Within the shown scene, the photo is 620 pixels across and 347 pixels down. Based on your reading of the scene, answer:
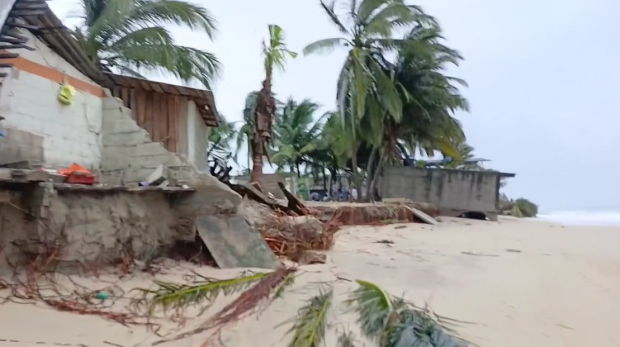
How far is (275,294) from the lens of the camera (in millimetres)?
4191

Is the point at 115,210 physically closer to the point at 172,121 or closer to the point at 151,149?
the point at 151,149

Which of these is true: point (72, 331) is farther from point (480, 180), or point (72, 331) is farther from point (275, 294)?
point (480, 180)

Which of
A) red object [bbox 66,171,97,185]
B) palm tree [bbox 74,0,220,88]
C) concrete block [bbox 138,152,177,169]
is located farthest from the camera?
palm tree [bbox 74,0,220,88]

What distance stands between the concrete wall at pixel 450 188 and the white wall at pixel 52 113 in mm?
13415

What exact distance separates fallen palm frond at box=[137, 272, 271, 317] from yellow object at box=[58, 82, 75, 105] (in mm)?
2514

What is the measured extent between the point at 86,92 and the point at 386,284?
4.01 metres

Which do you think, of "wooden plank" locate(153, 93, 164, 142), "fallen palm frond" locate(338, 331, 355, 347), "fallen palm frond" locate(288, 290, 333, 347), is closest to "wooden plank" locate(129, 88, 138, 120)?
"wooden plank" locate(153, 93, 164, 142)

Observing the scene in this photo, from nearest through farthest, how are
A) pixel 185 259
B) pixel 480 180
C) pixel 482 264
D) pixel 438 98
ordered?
pixel 185 259 → pixel 482 264 → pixel 480 180 → pixel 438 98

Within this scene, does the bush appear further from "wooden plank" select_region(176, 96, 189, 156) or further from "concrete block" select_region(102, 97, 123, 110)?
"concrete block" select_region(102, 97, 123, 110)

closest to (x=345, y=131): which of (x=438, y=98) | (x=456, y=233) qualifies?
(x=438, y=98)

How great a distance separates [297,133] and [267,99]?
1413 cm

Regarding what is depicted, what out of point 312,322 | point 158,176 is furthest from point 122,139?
point 312,322

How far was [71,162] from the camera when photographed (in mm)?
5426

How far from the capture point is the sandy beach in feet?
11.1
